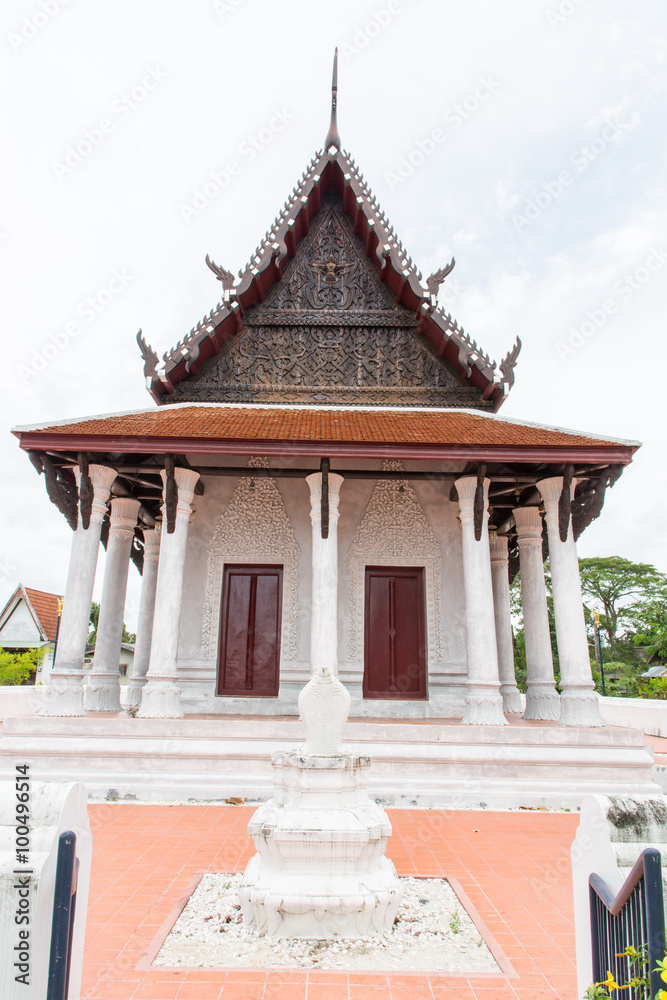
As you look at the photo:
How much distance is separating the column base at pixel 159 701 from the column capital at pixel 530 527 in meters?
5.26

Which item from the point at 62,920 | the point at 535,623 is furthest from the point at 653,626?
the point at 62,920

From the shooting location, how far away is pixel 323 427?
7.60 m

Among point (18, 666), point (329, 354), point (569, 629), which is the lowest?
point (18, 666)

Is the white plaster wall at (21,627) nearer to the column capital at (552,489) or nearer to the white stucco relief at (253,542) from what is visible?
the white stucco relief at (253,542)

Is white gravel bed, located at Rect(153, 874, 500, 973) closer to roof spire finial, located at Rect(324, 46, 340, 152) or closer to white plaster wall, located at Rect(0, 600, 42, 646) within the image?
roof spire finial, located at Rect(324, 46, 340, 152)

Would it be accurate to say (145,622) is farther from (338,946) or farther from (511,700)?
(338,946)

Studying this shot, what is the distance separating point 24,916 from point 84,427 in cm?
622

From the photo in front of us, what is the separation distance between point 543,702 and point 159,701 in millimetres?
5014

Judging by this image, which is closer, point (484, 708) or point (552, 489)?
point (484, 708)

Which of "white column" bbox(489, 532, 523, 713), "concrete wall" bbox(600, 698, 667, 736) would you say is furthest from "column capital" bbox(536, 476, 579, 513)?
"concrete wall" bbox(600, 698, 667, 736)

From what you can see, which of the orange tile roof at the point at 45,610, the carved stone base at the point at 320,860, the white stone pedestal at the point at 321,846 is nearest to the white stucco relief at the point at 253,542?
the white stone pedestal at the point at 321,846

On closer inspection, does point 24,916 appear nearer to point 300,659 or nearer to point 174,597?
point 174,597

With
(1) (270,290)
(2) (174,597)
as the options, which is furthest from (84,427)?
(1) (270,290)

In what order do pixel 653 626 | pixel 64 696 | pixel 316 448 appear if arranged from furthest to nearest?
pixel 653 626, pixel 316 448, pixel 64 696
